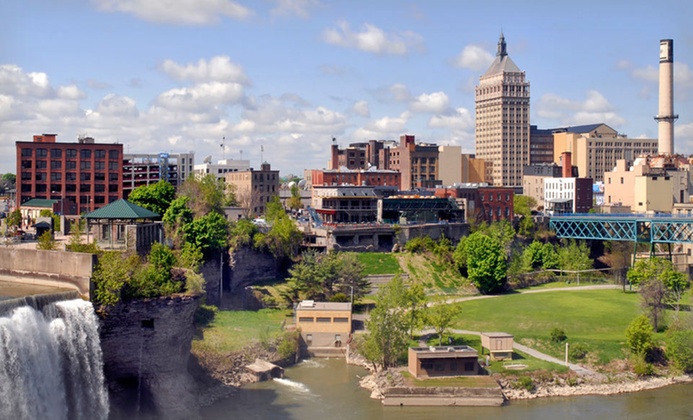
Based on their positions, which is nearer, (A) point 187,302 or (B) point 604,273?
(A) point 187,302

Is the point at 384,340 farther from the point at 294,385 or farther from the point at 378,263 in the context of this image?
the point at 378,263

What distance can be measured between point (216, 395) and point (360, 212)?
5392 cm

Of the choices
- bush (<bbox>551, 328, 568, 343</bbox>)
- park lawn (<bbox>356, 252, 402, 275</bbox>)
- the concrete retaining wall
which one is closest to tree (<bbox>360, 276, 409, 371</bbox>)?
bush (<bbox>551, 328, 568, 343</bbox>)

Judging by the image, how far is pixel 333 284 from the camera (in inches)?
3248

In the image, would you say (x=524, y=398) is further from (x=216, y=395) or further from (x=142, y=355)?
(x=142, y=355)

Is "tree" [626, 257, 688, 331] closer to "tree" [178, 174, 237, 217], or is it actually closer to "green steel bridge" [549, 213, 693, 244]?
"green steel bridge" [549, 213, 693, 244]

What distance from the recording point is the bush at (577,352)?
66.4 m

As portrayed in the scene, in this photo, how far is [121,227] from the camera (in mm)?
56969

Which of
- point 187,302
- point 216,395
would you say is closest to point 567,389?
point 216,395

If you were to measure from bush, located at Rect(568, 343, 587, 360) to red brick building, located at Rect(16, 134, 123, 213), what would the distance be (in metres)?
71.0

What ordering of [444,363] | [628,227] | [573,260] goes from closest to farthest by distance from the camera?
[444,363]
[573,260]
[628,227]

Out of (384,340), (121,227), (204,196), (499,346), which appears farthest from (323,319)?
(204,196)

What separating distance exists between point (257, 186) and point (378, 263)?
42151mm

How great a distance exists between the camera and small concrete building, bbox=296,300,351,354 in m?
71.1
